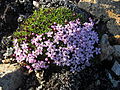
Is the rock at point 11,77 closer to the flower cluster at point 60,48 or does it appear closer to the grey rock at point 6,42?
the flower cluster at point 60,48

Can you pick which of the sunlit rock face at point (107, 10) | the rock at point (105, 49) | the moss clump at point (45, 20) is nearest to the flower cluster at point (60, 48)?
the moss clump at point (45, 20)

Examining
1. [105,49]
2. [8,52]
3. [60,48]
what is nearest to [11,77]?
[8,52]

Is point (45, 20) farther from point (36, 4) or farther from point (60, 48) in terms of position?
point (36, 4)

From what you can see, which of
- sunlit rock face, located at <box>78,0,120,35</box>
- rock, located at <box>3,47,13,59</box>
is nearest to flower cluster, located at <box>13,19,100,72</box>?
rock, located at <box>3,47,13,59</box>

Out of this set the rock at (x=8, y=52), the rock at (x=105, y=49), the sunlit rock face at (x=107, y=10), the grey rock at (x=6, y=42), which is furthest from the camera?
the sunlit rock face at (x=107, y=10)

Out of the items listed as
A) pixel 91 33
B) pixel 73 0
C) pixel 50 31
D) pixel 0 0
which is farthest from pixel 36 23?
pixel 73 0

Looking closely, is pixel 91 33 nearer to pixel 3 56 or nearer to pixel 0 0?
pixel 3 56

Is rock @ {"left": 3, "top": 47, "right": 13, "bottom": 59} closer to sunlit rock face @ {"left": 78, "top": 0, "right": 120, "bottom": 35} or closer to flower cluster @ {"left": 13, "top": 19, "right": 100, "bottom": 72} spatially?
flower cluster @ {"left": 13, "top": 19, "right": 100, "bottom": 72}
